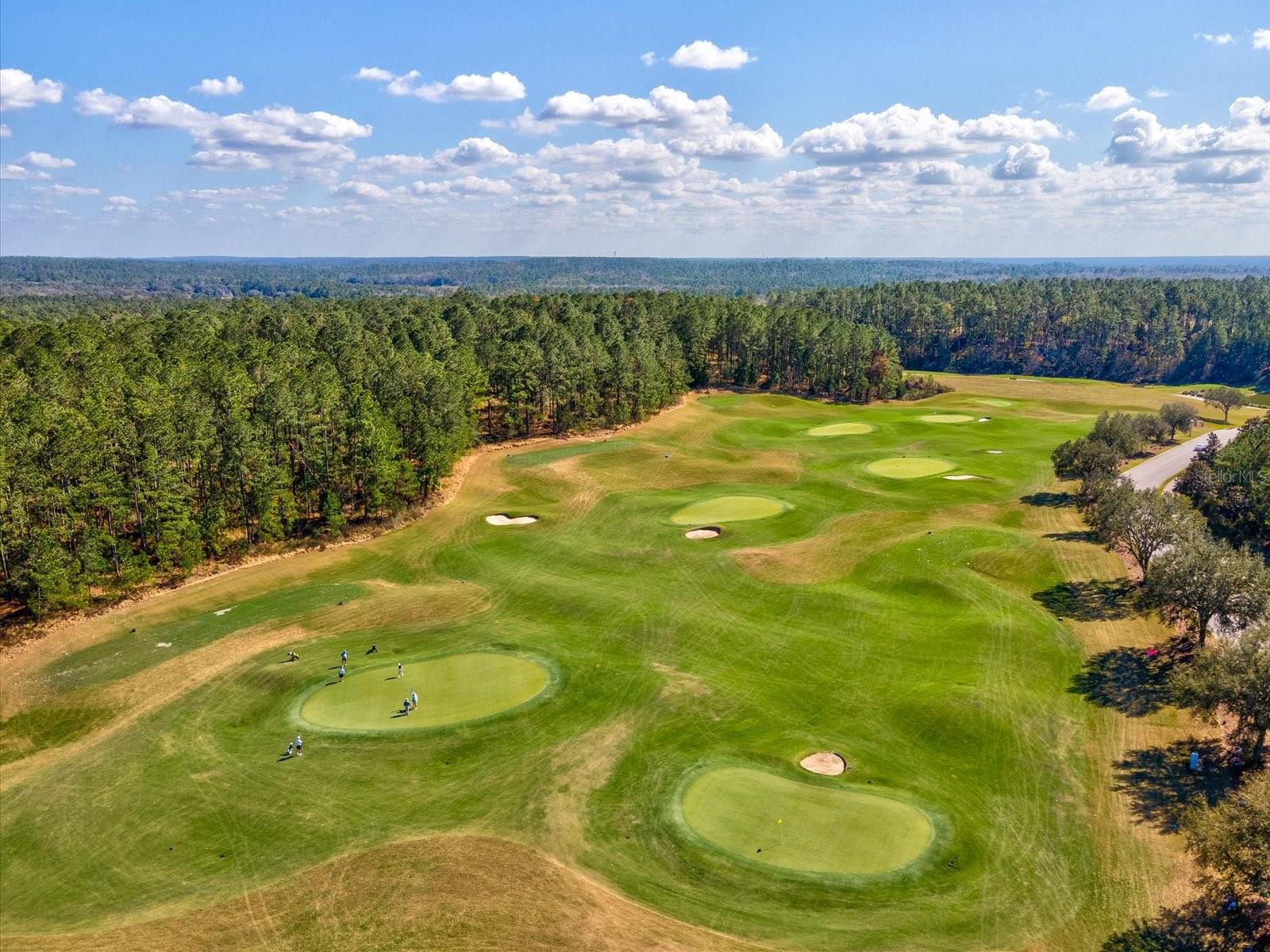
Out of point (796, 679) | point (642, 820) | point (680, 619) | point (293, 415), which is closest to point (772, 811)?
point (642, 820)

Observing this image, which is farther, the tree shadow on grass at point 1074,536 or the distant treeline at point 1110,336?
the distant treeline at point 1110,336

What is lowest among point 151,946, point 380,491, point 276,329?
point 151,946

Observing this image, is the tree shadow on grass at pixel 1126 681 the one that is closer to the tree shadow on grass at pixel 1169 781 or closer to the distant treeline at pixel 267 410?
the tree shadow on grass at pixel 1169 781

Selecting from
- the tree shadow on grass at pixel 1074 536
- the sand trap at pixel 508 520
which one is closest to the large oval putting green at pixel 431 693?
the sand trap at pixel 508 520

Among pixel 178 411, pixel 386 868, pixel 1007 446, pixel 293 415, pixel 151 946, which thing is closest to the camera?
pixel 151 946

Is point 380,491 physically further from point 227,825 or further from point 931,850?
point 931,850

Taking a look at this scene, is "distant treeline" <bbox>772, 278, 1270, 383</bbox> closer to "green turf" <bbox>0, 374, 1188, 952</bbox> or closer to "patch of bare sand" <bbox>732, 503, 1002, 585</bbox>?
"patch of bare sand" <bbox>732, 503, 1002, 585</bbox>
